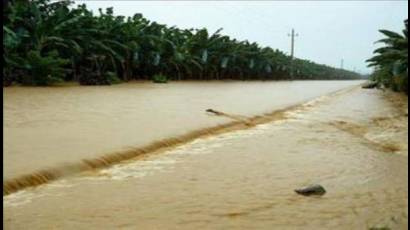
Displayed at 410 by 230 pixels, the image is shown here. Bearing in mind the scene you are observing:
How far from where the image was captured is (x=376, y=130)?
11547 mm

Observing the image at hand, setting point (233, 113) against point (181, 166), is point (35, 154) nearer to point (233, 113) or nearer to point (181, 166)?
point (181, 166)

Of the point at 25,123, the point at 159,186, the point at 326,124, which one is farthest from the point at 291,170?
the point at 326,124

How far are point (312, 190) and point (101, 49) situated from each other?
23.7m

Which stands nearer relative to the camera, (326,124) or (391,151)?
(391,151)

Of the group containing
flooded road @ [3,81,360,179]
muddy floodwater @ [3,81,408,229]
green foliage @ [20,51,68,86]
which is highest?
green foliage @ [20,51,68,86]

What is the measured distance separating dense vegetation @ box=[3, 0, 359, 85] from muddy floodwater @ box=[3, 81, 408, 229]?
6550 millimetres

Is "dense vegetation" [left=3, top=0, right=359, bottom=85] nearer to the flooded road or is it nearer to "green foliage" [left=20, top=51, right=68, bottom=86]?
"green foliage" [left=20, top=51, right=68, bottom=86]

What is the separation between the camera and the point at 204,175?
20.9 ft

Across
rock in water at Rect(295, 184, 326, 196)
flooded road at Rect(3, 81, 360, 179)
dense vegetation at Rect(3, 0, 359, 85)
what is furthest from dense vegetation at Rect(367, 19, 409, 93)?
rock in water at Rect(295, 184, 326, 196)

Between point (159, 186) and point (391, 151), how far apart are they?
420 cm

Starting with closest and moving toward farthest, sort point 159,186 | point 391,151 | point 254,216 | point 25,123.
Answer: point 254,216 → point 159,186 → point 391,151 → point 25,123

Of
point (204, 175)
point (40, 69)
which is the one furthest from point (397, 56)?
point (204, 175)

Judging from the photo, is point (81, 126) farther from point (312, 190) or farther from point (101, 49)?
point (101, 49)

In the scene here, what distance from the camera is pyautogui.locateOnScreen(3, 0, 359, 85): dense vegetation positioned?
22.2 m
